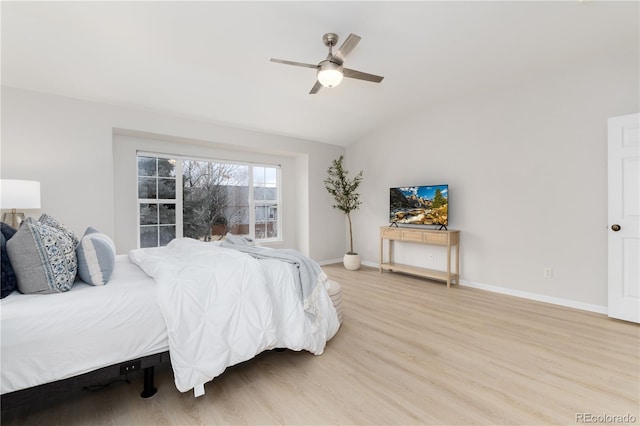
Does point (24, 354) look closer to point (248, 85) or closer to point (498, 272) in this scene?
point (248, 85)

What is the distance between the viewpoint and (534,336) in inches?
107

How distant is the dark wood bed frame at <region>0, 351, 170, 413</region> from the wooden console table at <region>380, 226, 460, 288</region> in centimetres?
378

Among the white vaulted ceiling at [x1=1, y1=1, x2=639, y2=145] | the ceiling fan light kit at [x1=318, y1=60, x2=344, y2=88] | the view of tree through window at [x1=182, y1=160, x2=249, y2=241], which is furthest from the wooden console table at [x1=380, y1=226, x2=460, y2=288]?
the ceiling fan light kit at [x1=318, y1=60, x2=344, y2=88]

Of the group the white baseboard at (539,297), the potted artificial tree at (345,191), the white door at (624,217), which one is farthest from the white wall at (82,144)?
the white door at (624,217)

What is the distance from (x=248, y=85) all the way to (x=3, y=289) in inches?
128

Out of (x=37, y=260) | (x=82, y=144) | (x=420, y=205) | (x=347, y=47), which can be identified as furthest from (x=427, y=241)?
(x=82, y=144)

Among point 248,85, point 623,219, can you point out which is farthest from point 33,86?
point 623,219

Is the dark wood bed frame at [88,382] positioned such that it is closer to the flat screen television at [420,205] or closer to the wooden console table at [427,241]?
the wooden console table at [427,241]

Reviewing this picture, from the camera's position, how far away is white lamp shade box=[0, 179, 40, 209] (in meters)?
2.62

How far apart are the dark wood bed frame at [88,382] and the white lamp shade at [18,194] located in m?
1.85

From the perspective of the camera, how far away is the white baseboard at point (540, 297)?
337 cm

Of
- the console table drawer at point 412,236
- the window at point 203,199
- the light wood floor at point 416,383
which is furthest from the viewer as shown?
the console table drawer at point 412,236

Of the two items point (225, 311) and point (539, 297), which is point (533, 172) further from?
point (225, 311)

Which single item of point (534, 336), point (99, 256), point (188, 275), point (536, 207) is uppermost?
point (536, 207)
